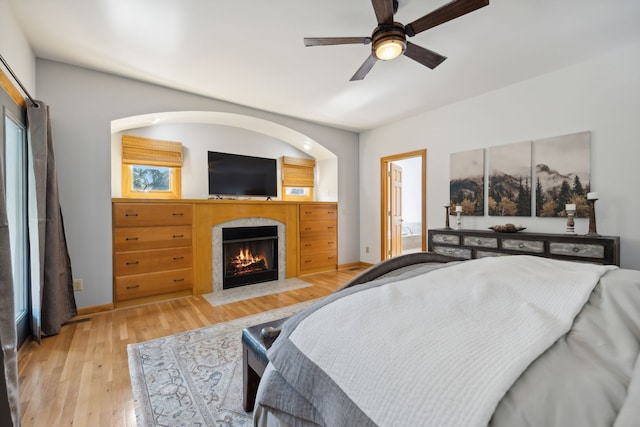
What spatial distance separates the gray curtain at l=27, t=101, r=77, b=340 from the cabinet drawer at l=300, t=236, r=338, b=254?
9.56 feet

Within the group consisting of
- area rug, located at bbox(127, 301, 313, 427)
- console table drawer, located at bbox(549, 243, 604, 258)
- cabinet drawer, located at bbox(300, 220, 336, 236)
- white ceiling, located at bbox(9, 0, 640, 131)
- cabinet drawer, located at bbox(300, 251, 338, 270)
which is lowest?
area rug, located at bbox(127, 301, 313, 427)

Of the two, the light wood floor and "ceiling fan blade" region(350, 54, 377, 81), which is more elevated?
"ceiling fan blade" region(350, 54, 377, 81)

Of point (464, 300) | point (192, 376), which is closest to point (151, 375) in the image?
point (192, 376)

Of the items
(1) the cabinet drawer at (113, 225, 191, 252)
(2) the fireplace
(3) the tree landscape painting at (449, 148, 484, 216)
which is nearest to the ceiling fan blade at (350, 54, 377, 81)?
(3) the tree landscape painting at (449, 148, 484, 216)

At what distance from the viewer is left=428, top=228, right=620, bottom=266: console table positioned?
249cm

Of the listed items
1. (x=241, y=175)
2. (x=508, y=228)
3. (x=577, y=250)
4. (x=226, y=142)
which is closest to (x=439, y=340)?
(x=577, y=250)

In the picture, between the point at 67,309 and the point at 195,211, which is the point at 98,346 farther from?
the point at 195,211

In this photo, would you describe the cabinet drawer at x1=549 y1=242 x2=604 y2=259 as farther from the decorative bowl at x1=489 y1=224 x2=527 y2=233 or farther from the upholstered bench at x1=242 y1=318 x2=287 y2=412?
the upholstered bench at x1=242 y1=318 x2=287 y2=412

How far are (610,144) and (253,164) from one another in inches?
171

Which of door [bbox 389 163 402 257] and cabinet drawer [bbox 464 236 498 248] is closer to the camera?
cabinet drawer [bbox 464 236 498 248]

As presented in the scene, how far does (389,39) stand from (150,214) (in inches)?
119

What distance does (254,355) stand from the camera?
1311 millimetres

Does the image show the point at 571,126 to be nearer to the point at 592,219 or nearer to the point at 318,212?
the point at 592,219

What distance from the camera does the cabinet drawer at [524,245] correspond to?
287 cm
